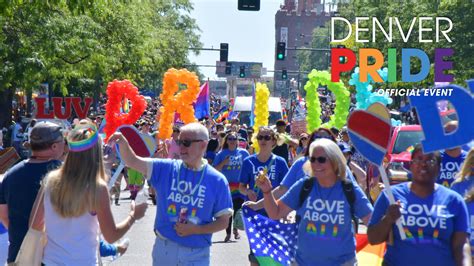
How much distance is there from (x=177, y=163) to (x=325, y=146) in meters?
1.11

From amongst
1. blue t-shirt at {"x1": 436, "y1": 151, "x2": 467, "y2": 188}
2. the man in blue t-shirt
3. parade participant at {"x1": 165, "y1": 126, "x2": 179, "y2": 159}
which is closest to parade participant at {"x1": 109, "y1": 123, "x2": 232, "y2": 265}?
blue t-shirt at {"x1": 436, "y1": 151, "x2": 467, "y2": 188}

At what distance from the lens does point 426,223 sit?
6.08m

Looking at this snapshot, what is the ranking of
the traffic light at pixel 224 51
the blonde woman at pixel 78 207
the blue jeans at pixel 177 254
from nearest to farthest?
1. the blonde woman at pixel 78 207
2. the blue jeans at pixel 177 254
3. the traffic light at pixel 224 51

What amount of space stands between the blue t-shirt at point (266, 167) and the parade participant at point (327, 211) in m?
4.11

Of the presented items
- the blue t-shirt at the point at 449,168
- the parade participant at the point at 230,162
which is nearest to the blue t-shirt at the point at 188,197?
the blue t-shirt at the point at 449,168

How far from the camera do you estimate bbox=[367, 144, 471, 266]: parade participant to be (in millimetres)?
6062

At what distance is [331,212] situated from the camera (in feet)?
22.1

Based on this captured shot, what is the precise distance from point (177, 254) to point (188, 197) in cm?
39

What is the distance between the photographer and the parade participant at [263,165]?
36.2 ft

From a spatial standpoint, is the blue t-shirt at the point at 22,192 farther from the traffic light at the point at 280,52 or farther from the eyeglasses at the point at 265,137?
the traffic light at the point at 280,52

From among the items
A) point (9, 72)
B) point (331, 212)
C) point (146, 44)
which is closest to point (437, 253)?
point (331, 212)

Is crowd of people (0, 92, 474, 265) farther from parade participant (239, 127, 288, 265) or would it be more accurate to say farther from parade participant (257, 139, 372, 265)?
parade participant (239, 127, 288, 265)

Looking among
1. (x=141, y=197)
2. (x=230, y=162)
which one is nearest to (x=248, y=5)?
(x=230, y=162)

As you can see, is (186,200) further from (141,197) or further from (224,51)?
(224,51)
